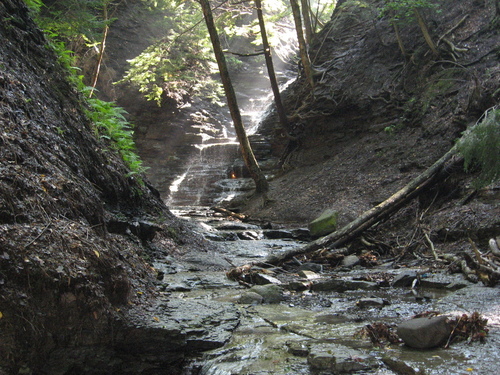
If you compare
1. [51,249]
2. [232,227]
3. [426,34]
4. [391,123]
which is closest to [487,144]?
[51,249]

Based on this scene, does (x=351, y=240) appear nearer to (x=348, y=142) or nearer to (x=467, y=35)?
(x=348, y=142)

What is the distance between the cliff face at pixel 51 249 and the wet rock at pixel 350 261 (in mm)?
3635

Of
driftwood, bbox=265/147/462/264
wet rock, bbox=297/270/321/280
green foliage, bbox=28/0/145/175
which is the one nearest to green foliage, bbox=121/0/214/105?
green foliage, bbox=28/0/145/175

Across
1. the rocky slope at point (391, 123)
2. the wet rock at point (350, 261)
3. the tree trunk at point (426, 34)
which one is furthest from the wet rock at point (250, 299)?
the tree trunk at point (426, 34)

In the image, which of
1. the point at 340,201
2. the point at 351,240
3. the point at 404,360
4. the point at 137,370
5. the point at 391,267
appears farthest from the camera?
the point at 340,201

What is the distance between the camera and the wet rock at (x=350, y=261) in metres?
6.71

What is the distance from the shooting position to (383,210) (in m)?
7.88

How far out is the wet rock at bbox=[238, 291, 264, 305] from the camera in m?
4.48

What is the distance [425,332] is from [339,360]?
0.70m

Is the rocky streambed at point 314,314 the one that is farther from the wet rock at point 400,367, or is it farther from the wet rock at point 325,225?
the wet rock at point 325,225

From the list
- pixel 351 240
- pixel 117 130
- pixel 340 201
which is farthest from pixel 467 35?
pixel 117 130

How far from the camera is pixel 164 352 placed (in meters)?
3.00

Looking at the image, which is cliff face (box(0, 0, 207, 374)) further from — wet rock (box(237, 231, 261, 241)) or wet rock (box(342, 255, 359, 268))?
wet rock (box(237, 231, 261, 241))

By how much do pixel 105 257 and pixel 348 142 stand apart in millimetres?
13058
